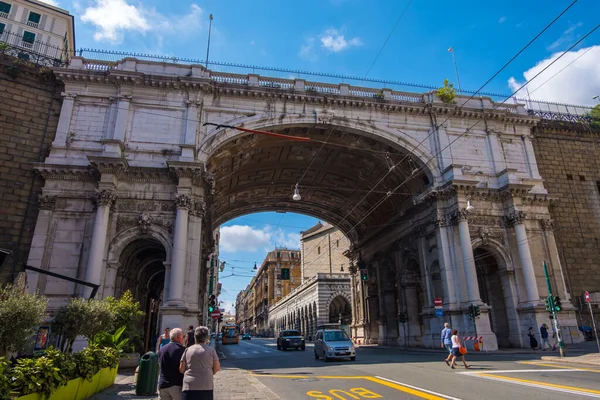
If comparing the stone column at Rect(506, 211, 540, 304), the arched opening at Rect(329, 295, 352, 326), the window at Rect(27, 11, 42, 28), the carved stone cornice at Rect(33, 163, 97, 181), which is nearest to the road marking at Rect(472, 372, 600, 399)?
the stone column at Rect(506, 211, 540, 304)

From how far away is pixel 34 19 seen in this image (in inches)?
1563

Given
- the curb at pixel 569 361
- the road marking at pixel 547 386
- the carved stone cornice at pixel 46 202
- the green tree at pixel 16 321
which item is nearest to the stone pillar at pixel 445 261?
the curb at pixel 569 361

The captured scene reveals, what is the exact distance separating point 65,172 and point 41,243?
389 cm

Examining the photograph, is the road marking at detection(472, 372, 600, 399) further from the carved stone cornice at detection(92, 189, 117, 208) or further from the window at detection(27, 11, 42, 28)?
the window at detection(27, 11, 42, 28)

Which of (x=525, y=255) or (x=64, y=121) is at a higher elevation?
(x=64, y=121)

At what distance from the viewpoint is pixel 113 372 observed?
11.1 meters

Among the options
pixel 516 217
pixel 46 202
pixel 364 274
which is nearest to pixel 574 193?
pixel 516 217

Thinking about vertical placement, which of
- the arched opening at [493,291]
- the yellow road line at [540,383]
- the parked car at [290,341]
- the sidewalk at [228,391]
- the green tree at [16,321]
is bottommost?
the sidewalk at [228,391]

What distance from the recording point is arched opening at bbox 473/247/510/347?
2506 cm

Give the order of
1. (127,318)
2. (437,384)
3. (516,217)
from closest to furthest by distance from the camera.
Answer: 1. (437,384)
2. (127,318)
3. (516,217)

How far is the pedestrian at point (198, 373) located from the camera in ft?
16.6

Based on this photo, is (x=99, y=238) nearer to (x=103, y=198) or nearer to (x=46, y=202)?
(x=103, y=198)

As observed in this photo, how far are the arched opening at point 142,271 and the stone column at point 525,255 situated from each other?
70.5 feet

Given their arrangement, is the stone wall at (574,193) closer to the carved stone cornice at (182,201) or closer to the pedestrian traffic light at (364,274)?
the pedestrian traffic light at (364,274)
